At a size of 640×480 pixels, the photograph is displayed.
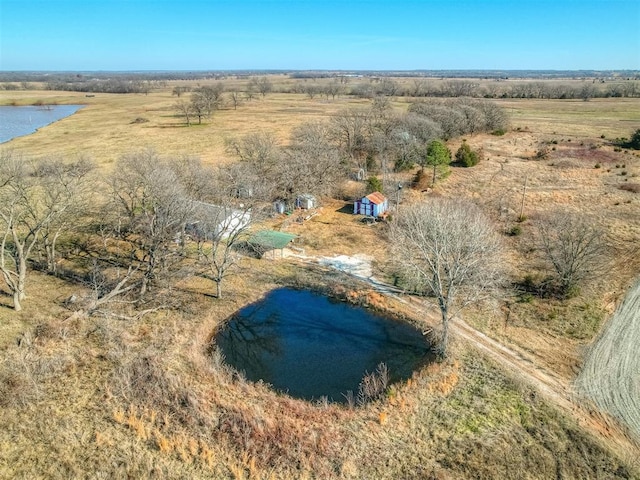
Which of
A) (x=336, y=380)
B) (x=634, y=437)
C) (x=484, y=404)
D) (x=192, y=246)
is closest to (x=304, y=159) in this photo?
(x=192, y=246)

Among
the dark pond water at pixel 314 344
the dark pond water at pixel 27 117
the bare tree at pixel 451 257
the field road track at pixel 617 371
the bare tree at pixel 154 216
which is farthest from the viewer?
the dark pond water at pixel 27 117

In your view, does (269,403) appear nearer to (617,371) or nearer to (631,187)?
(617,371)

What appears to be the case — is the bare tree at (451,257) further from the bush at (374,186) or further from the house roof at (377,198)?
the bush at (374,186)

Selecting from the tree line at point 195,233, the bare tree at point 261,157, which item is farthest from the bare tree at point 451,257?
the bare tree at point 261,157

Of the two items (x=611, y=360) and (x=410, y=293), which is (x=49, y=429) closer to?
(x=410, y=293)

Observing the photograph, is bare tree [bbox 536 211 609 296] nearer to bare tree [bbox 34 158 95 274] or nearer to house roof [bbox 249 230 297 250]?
house roof [bbox 249 230 297 250]

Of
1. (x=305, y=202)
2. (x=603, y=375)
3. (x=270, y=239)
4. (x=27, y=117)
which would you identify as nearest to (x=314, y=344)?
(x=270, y=239)

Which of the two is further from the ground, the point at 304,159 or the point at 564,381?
the point at 304,159
